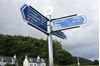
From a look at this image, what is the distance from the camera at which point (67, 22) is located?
5.50 metres

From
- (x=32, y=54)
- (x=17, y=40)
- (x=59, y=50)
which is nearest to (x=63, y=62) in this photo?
(x=59, y=50)

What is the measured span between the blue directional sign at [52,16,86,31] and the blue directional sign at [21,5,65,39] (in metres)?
0.16

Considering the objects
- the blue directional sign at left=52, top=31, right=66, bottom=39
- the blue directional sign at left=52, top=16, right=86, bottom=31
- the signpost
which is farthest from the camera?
the blue directional sign at left=52, top=31, right=66, bottom=39

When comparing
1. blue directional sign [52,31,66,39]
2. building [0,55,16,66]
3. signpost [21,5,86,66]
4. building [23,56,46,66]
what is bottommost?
building [23,56,46,66]

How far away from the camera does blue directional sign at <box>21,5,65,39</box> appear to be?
4.95 meters

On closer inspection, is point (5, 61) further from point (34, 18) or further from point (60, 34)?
point (34, 18)

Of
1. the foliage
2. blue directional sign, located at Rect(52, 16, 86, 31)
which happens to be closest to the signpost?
blue directional sign, located at Rect(52, 16, 86, 31)

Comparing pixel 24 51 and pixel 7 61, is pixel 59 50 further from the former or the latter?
pixel 7 61

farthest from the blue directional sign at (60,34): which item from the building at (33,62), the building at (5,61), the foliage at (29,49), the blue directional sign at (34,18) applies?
the foliage at (29,49)

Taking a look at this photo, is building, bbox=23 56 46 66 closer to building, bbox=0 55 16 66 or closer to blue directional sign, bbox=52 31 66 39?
building, bbox=0 55 16 66

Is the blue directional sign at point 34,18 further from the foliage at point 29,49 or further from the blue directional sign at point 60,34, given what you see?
the foliage at point 29,49

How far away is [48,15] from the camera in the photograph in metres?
5.34

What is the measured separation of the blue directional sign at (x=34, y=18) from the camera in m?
4.95

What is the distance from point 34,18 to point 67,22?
69cm
